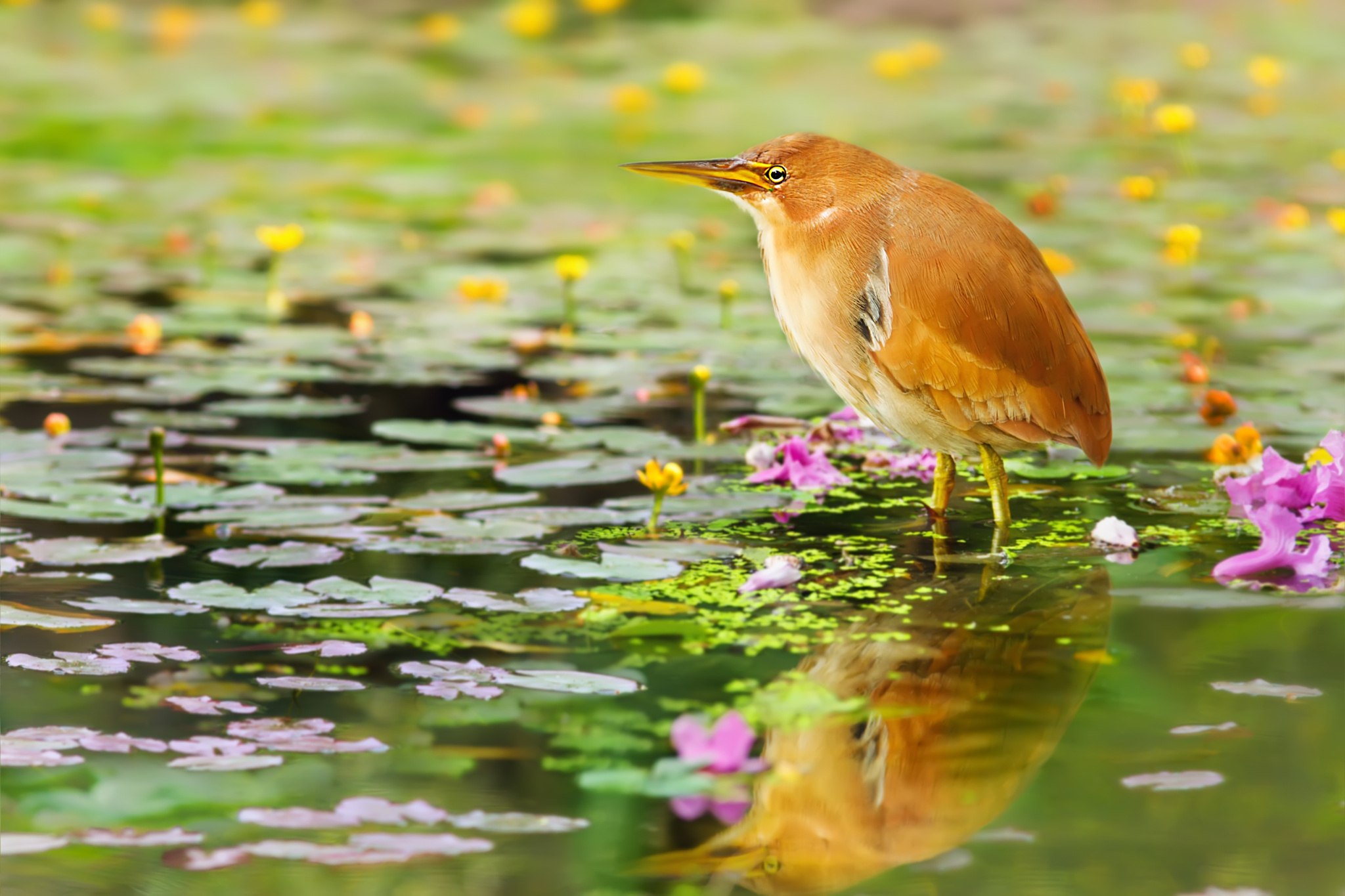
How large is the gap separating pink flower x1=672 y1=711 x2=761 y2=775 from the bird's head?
43.4 inches

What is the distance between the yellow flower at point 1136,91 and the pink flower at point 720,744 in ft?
21.2

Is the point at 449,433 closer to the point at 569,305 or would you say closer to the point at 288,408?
the point at 288,408

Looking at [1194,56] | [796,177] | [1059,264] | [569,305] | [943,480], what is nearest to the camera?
[796,177]

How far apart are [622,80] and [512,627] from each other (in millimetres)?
7496

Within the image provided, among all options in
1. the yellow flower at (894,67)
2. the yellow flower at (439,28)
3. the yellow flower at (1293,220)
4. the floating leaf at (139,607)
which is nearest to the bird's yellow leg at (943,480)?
the floating leaf at (139,607)

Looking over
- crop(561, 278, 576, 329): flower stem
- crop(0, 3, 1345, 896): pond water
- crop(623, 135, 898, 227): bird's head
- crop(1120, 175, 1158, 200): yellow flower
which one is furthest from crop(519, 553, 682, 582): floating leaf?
crop(1120, 175, 1158, 200): yellow flower

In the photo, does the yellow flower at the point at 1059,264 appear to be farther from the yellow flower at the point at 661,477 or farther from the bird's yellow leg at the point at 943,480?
the yellow flower at the point at 661,477

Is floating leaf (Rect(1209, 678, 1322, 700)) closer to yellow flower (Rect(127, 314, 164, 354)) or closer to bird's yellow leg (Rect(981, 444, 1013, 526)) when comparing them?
bird's yellow leg (Rect(981, 444, 1013, 526))

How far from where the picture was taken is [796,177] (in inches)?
119

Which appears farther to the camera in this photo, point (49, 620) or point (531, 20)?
point (531, 20)

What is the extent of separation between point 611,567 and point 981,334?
737 mm

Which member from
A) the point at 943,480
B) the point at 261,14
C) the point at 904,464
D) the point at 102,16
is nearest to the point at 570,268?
the point at 904,464

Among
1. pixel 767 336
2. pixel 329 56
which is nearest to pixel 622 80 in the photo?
pixel 329 56

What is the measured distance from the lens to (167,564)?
9.91 ft
